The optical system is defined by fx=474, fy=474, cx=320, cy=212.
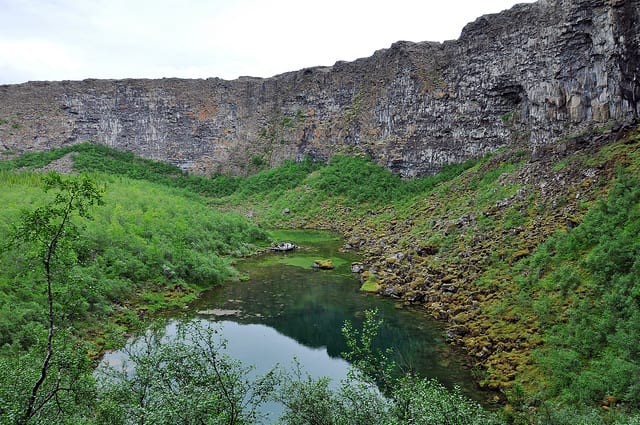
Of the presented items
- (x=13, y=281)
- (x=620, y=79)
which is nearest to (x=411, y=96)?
(x=620, y=79)

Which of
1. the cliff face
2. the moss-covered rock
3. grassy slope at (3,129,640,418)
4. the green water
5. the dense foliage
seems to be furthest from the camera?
the moss-covered rock

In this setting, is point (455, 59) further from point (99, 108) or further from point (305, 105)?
point (99, 108)

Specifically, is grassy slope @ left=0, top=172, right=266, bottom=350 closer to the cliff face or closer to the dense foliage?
the dense foliage

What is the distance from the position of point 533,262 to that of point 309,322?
29.7 ft

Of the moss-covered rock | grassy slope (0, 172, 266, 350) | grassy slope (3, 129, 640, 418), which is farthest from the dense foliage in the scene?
grassy slope (0, 172, 266, 350)

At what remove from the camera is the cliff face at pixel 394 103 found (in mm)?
25500

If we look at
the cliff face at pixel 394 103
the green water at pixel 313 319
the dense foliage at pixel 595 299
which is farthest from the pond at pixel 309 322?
the cliff face at pixel 394 103

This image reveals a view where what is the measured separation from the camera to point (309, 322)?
64.8ft

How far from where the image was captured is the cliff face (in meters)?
25.5

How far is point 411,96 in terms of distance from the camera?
1705 inches

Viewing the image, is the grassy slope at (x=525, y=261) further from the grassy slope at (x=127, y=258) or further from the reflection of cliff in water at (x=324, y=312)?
the grassy slope at (x=127, y=258)

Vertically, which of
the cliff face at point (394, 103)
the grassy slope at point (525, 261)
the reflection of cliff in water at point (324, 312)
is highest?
the cliff face at point (394, 103)

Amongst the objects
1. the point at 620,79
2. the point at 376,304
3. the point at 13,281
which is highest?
the point at 620,79

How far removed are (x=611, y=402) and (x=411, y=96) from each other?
119ft
